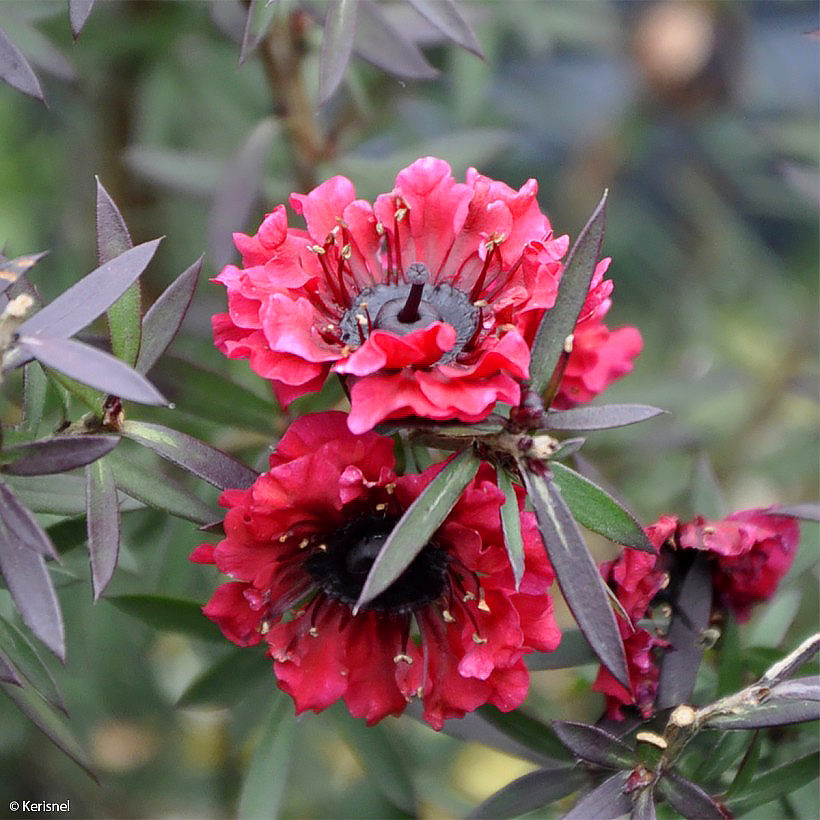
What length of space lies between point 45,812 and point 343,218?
2.30 ft

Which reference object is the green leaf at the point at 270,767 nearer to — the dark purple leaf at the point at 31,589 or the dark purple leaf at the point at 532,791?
the dark purple leaf at the point at 532,791

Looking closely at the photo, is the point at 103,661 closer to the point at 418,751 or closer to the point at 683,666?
the point at 418,751

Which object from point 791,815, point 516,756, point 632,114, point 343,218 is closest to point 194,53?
point 632,114

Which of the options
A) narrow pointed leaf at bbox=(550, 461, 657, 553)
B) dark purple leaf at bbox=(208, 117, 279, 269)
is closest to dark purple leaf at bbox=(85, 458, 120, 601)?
narrow pointed leaf at bbox=(550, 461, 657, 553)

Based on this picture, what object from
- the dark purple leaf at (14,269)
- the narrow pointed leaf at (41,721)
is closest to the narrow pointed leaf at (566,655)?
the narrow pointed leaf at (41,721)

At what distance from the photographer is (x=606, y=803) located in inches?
22.8

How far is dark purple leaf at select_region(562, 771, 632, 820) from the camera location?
22.6 inches

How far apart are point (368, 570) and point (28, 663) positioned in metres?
0.20

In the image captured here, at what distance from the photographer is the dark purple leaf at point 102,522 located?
518 millimetres

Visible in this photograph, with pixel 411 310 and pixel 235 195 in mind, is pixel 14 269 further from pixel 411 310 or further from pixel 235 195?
pixel 235 195

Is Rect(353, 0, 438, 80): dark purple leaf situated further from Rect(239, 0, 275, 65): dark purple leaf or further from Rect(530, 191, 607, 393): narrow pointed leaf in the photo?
Rect(530, 191, 607, 393): narrow pointed leaf

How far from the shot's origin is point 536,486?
0.51 meters

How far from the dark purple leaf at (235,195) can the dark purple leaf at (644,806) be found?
0.59 meters

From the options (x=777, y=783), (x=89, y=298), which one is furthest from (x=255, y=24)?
(x=777, y=783)
